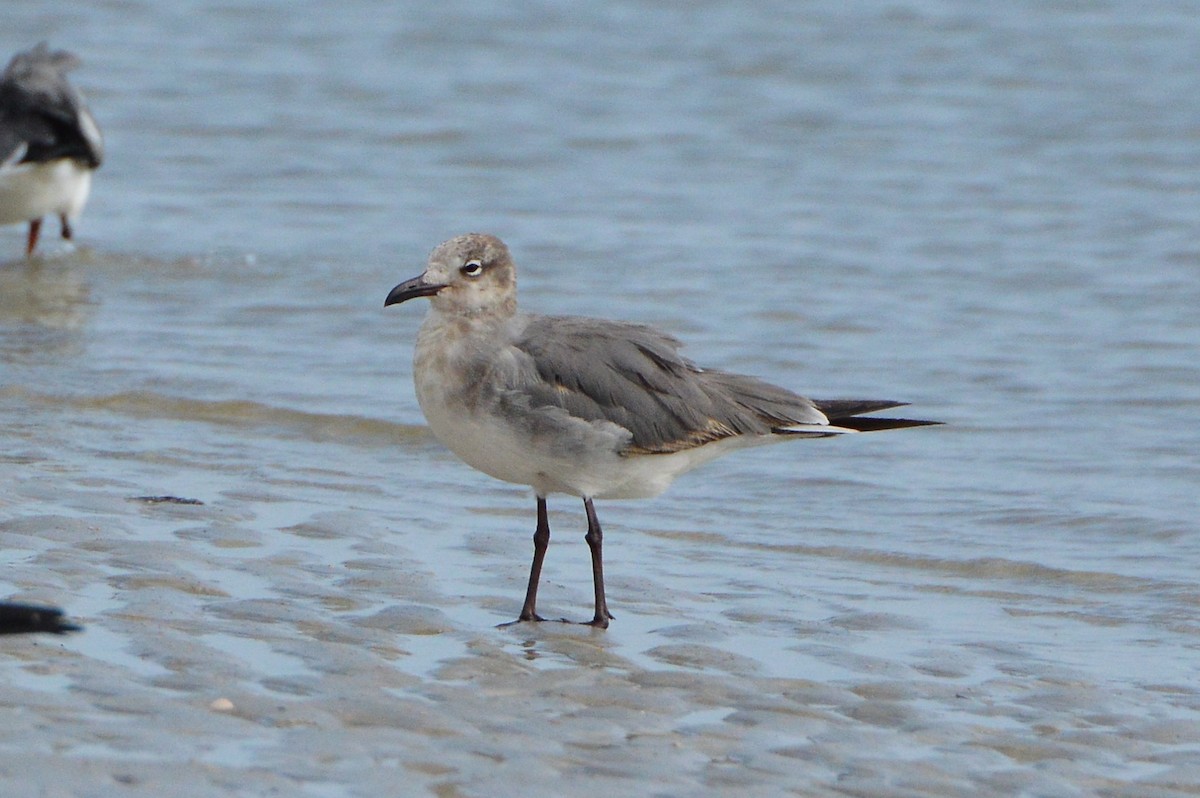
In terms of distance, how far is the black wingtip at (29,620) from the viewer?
152 inches

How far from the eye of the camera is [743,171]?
14.3 metres

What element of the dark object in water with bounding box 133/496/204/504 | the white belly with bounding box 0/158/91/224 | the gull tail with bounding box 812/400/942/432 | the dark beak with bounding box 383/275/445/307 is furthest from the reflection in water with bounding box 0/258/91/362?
the gull tail with bounding box 812/400/942/432

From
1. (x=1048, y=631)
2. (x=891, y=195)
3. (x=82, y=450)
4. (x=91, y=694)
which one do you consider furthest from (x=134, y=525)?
(x=891, y=195)

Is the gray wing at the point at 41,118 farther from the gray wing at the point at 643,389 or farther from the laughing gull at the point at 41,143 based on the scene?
the gray wing at the point at 643,389

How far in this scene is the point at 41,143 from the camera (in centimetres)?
1120

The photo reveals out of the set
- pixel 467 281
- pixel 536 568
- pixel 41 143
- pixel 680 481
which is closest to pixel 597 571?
pixel 536 568

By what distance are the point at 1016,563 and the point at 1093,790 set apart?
235 cm

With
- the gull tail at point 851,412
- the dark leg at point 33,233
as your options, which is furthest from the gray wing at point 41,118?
the gull tail at point 851,412

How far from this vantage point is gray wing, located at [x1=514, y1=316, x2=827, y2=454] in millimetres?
5375

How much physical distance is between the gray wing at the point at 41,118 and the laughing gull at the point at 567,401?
21.2ft

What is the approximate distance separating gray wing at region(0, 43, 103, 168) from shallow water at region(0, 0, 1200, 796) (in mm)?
729

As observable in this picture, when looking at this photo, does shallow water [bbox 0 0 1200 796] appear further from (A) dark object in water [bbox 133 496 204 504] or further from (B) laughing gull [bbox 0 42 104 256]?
(B) laughing gull [bbox 0 42 104 256]

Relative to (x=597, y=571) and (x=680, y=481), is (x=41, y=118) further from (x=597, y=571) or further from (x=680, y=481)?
(x=597, y=571)

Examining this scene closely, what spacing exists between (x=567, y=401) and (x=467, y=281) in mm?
484
